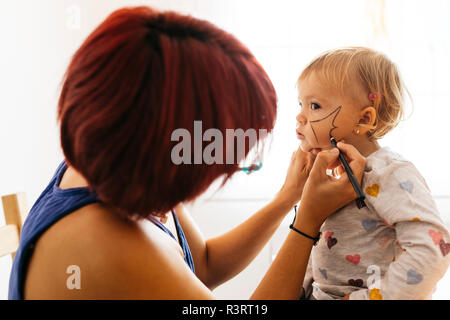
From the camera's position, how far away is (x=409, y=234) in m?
0.67

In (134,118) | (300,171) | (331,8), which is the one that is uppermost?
(331,8)

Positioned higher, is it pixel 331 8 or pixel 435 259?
pixel 331 8

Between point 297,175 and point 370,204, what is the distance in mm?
191

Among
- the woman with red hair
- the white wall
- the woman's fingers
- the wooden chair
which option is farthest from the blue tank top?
the white wall

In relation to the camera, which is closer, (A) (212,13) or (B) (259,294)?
(B) (259,294)

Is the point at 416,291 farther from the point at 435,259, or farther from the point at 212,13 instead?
the point at 212,13

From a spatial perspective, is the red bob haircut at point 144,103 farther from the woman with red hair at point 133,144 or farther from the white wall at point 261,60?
the white wall at point 261,60

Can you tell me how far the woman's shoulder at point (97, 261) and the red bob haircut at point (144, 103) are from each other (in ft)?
0.11

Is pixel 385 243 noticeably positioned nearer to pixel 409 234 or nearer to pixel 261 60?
pixel 409 234

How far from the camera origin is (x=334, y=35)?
1757 mm

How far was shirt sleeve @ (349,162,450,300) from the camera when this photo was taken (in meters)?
0.64

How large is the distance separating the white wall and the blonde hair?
3.01 feet
